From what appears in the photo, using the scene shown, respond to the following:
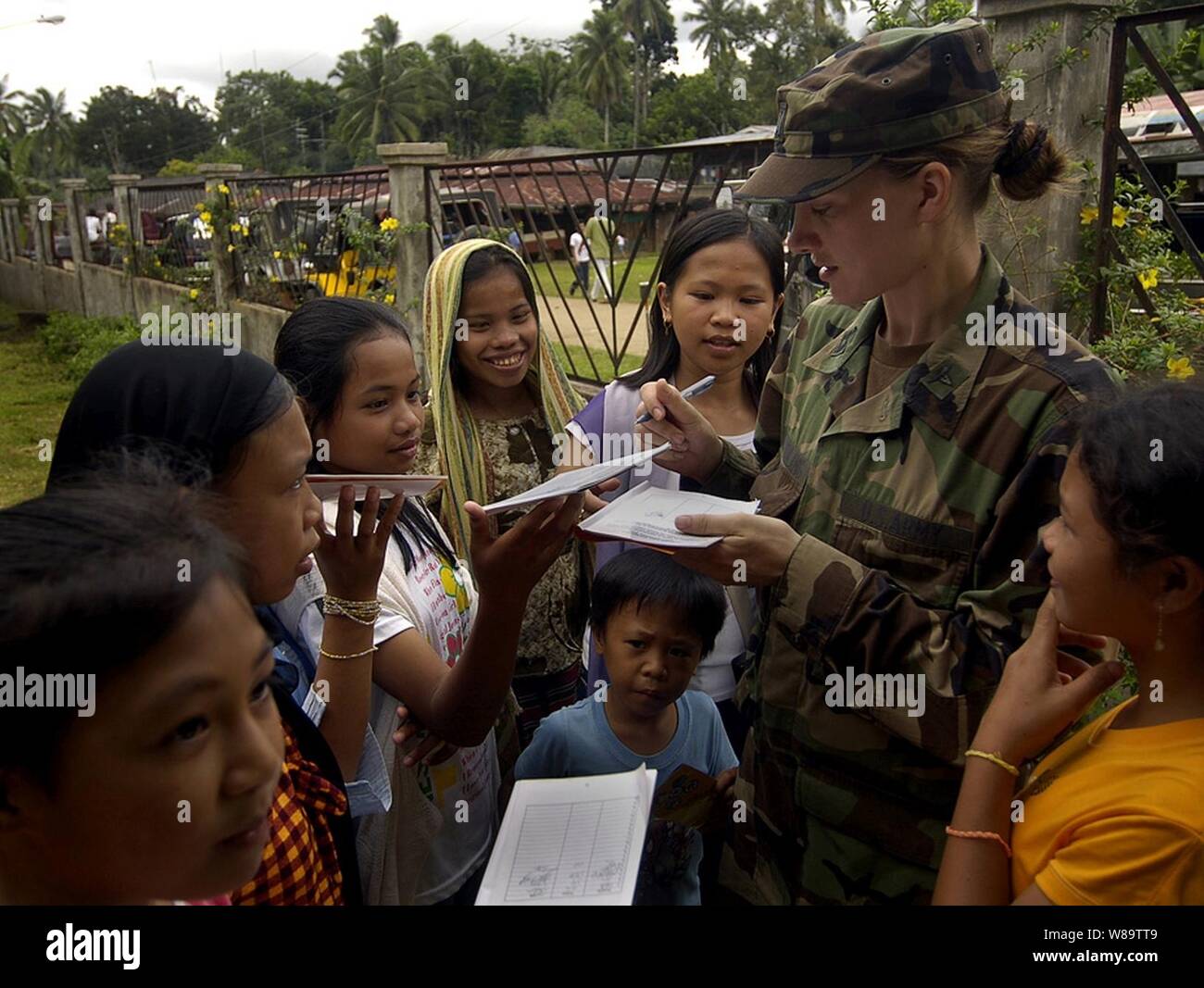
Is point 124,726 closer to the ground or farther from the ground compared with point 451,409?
closer to the ground

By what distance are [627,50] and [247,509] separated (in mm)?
64605

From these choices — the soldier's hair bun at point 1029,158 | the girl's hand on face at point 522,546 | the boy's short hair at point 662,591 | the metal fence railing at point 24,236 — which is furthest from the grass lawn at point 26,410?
the soldier's hair bun at point 1029,158

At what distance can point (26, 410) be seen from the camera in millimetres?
9875

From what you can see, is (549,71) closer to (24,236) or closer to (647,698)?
(24,236)

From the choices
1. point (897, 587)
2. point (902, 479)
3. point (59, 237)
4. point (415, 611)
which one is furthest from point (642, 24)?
point (897, 587)

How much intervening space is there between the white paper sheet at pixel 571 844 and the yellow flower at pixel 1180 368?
1.92 m

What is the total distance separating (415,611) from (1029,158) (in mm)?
1340

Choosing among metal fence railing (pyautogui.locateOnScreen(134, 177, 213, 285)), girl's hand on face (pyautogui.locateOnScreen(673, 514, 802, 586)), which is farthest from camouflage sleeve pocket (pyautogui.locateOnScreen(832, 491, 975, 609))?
metal fence railing (pyautogui.locateOnScreen(134, 177, 213, 285))

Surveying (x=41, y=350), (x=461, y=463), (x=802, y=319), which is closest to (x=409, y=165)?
(x=461, y=463)

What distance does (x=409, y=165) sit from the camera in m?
6.59

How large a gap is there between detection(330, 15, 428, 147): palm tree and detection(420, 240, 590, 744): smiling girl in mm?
54592

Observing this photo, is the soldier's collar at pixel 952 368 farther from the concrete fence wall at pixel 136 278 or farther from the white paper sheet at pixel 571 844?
the concrete fence wall at pixel 136 278

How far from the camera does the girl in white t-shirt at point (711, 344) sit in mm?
2543
